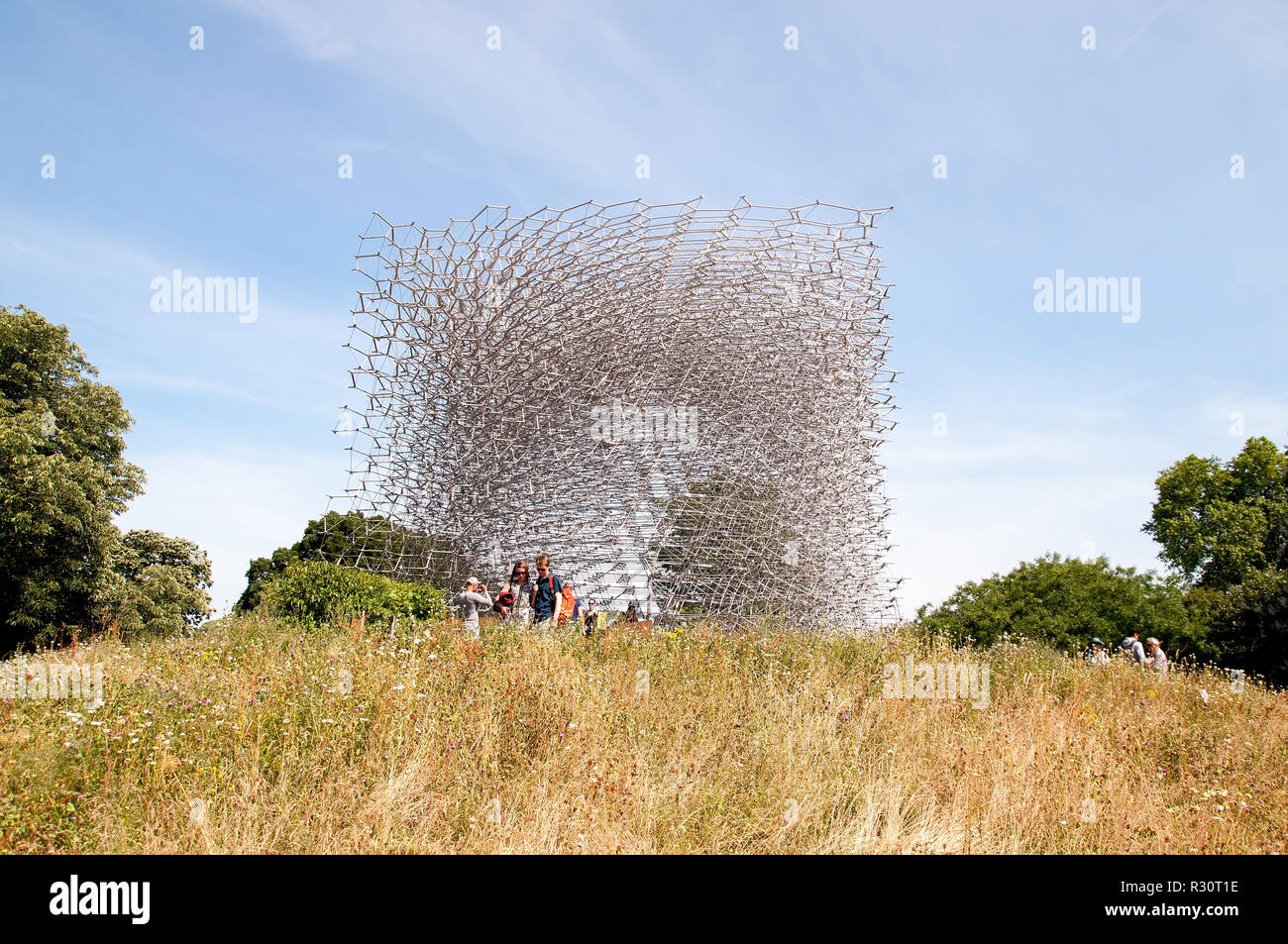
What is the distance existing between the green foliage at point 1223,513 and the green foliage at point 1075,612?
1106 centimetres

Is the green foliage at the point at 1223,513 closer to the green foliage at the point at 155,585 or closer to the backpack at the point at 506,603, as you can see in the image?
the backpack at the point at 506,603

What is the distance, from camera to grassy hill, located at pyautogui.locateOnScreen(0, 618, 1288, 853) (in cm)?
425

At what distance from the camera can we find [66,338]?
22906mm

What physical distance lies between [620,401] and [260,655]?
10.1 metres

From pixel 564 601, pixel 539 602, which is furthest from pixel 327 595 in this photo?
pixel 564 601

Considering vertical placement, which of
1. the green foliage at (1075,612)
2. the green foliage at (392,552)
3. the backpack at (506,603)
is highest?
the green foliage at (392,552)

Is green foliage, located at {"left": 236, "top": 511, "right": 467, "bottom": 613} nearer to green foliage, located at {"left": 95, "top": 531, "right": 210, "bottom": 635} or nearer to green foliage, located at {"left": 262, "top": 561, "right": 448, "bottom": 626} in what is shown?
green foliage, located at {"left": 262, "top": 561, "right": 448, "bottom": 626}

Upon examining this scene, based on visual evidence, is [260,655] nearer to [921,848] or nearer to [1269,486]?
[921,848]

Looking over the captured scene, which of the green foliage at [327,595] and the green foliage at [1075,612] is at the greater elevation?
the green foliage at [327,595]

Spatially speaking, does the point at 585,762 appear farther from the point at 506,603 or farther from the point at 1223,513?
the point at 1223,513

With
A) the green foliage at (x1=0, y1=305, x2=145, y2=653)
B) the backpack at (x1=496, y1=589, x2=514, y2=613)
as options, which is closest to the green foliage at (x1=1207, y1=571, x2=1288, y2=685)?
the backpack at (x1=496, y1=589, x2=514, y2=613)

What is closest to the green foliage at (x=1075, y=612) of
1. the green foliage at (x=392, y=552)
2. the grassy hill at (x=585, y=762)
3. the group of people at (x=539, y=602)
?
the green foliage at (x=392, y=552)

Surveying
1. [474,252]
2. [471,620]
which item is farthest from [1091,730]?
[474,252]

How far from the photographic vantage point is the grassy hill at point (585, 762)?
4.25 metres
